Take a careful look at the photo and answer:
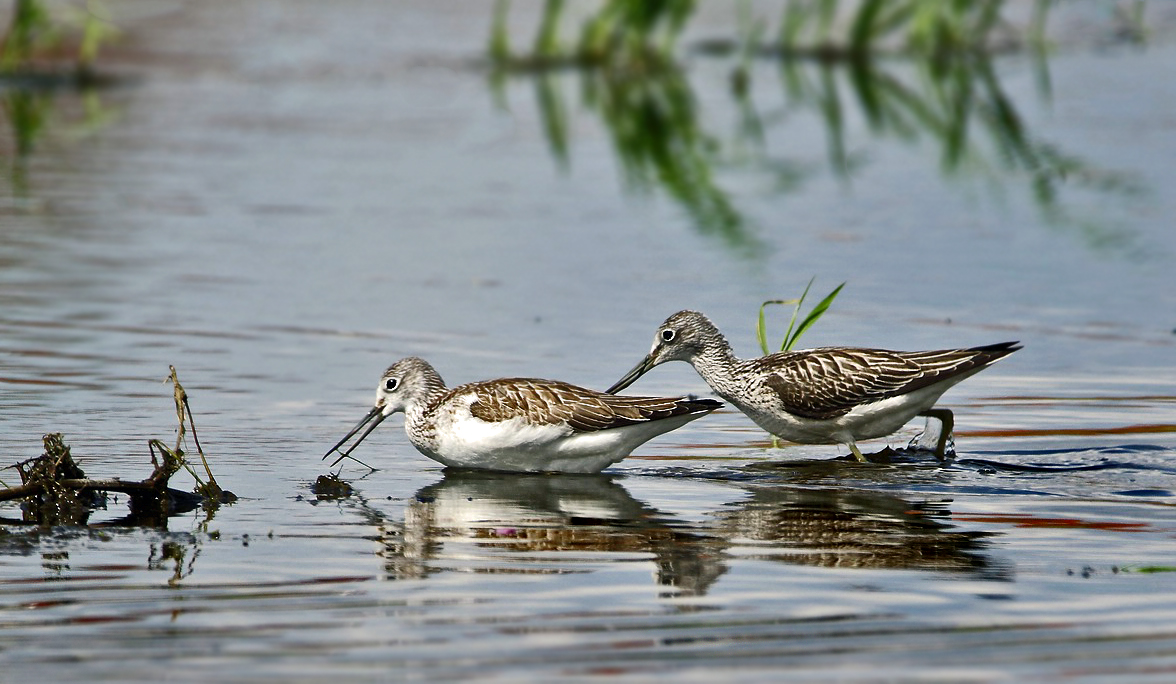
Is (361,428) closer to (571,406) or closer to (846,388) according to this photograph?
(571,406)

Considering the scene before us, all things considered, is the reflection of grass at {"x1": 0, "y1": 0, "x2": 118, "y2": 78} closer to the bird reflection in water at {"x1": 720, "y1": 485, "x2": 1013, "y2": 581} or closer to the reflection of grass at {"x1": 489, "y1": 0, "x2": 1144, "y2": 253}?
the reflection of grass at {"x1": 489, "y1": 0, "x2": 1144, "y2": 253}

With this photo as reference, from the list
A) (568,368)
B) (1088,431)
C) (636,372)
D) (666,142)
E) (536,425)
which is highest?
(666,142)

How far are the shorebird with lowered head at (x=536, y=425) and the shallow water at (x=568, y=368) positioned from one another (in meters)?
0.18

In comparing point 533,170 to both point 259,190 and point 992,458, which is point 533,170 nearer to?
point 259,190

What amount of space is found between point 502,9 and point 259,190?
29.8ft

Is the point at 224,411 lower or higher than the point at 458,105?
lower

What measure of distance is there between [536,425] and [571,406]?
9.9 inches

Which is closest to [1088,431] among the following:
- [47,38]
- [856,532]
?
[856,532]

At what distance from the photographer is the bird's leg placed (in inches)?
402

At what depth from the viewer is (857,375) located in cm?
1048

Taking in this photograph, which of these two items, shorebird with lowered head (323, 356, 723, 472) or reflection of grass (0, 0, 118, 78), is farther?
reflection of grass (0, 0, 118, 78)

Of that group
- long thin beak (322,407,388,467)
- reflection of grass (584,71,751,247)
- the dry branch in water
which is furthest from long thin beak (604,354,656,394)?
reflection of grass (584,71,751,247)

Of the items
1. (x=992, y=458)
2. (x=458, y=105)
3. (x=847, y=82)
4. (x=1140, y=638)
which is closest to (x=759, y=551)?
(x=1140, y=638)

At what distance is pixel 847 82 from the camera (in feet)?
89.0
